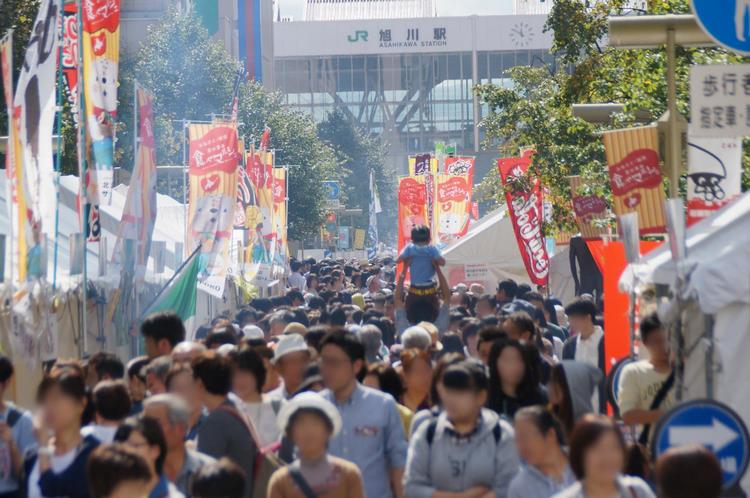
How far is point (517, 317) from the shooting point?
935 cm

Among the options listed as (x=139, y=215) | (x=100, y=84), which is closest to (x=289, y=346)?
(x=139, y=215)

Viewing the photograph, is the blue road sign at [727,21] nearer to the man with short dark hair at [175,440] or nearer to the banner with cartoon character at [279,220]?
the man with short dark hair at [175,440]

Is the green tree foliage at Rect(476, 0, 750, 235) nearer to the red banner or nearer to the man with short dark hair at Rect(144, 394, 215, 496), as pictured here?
the red banner

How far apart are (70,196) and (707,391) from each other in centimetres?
952

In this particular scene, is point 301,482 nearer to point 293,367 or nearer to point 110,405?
point 110,405

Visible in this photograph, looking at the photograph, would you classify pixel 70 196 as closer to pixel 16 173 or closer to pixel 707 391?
pixel 16 173

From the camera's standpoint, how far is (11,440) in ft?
20.4

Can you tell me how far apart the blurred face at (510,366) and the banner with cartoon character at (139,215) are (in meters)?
5.95

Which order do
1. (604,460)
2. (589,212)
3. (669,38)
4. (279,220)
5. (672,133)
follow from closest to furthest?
(604,460), (669,38), (672,133), (589,212), (279,220)

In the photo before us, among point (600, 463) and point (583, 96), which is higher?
point (583, 96)

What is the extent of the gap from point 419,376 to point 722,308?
80.5 inches

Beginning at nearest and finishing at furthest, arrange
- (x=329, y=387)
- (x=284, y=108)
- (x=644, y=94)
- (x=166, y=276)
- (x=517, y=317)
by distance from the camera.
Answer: (x=329, y=387), (x=517, y=317), (x=644, y=94), (x=166, y=276), (x=284, y=108)

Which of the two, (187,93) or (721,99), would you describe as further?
(187,93)

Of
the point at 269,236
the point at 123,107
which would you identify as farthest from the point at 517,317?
the point at 123,107
